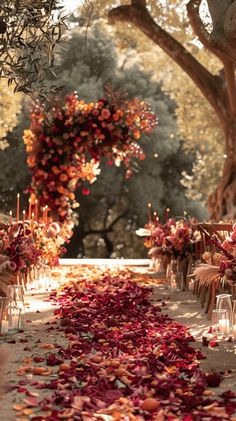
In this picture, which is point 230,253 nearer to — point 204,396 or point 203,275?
point 203,275

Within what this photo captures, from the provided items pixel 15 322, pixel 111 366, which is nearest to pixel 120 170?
pixel 15 322

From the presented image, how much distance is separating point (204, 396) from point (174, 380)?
28 cm

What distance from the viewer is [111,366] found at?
200 inches

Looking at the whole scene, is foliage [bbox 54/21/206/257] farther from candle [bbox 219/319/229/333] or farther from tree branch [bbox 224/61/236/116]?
candle [bbox 219/319/229/333]

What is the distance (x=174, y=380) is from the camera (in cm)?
471

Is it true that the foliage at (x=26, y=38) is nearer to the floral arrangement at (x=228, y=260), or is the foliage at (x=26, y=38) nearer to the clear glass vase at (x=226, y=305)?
the floral arrangement at (x=228, y=260)

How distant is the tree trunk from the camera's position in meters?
15.0

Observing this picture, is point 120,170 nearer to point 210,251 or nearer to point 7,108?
point 7,108

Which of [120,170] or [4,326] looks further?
[120,170]

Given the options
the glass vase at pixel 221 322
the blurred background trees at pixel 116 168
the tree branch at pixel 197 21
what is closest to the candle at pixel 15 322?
the glass vase at pixel 221 322

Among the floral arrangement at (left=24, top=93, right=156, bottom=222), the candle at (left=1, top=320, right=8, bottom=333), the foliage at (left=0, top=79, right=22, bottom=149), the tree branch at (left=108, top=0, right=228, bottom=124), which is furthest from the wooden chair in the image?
the foliage at (left=0, top=79, right=22, bottom=149)

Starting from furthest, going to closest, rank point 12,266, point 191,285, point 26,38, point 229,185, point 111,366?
point 229,185
point 191,285
point 12,266
point 26,38
point 111,366

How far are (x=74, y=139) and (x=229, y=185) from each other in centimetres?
375

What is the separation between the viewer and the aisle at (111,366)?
13.6 ft
